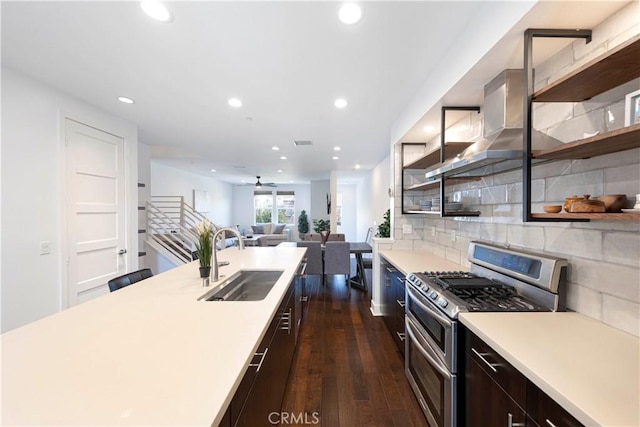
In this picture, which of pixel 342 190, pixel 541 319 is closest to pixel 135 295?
pixel 541 319

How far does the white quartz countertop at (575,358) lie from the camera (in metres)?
0.70

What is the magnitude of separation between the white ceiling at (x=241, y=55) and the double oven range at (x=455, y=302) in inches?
49.3

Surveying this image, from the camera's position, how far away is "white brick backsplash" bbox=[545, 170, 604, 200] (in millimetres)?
1207

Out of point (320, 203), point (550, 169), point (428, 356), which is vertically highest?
point (320, 203)

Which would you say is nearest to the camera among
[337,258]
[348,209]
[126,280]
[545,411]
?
[545,411]

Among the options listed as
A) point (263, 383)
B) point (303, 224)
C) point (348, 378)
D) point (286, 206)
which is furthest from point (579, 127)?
point (286, 206)

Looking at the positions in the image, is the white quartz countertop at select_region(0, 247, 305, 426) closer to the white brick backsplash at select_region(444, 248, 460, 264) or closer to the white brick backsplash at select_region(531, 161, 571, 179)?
the white brick backsplash at select_region(531, 161, 571, 179)

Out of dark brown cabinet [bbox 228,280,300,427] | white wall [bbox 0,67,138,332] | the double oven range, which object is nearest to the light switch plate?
white wall [bbox 0,67,138,332]

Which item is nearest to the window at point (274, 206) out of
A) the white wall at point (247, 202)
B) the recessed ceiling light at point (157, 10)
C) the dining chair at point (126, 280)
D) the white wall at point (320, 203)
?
the white wall at point (247, 202)

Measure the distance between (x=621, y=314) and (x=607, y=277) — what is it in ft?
0.52

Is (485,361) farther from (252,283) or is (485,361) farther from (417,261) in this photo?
(252,283)

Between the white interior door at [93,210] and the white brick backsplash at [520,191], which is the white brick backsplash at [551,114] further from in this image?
the white interior door at [93,210]

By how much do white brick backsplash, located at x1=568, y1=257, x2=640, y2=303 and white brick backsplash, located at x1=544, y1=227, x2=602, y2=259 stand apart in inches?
1.5

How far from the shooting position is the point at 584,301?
1256mm
